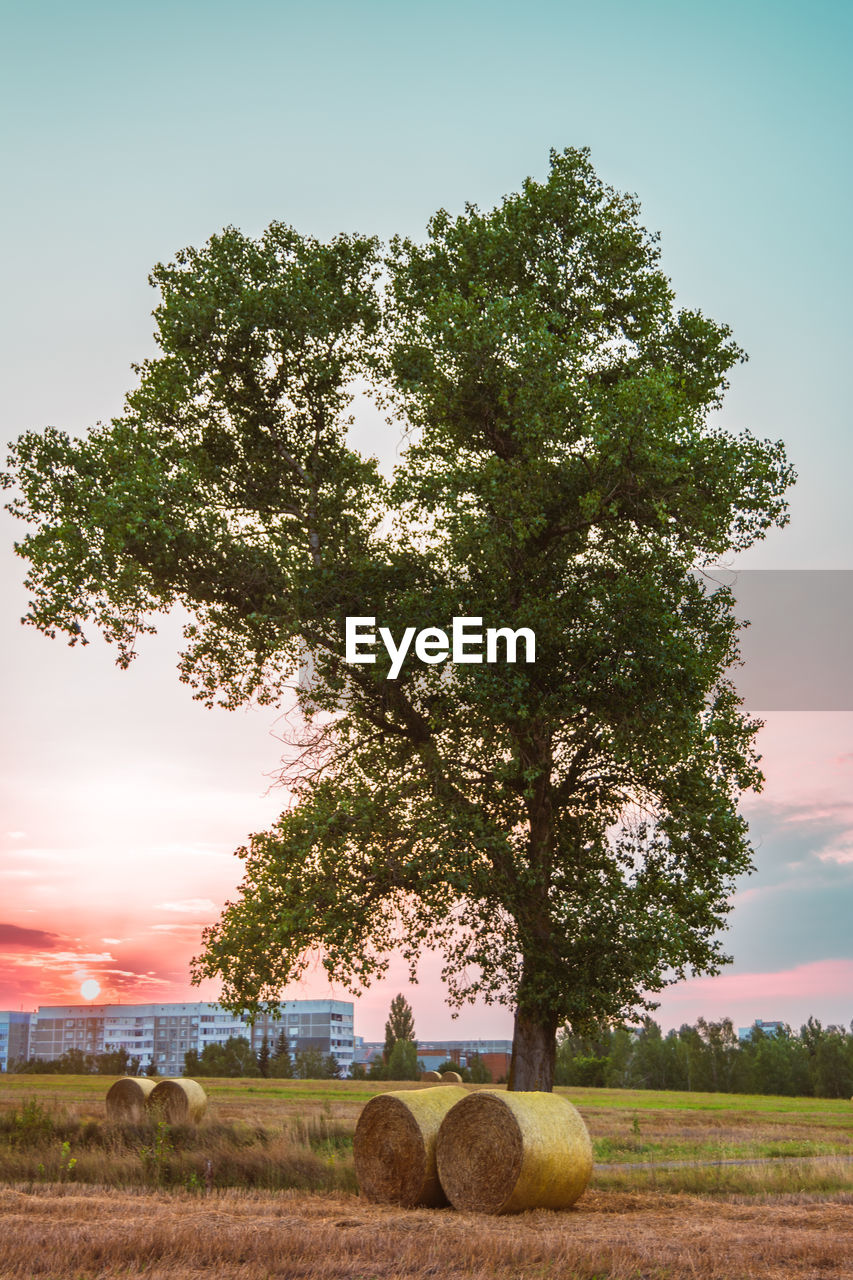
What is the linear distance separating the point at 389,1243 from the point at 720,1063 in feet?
293

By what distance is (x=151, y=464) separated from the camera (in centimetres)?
1945

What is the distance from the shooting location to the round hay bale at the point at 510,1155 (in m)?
14.3

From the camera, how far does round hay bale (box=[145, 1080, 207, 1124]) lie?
84.2 feet

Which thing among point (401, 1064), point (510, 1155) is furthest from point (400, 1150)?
point (401, 1064)

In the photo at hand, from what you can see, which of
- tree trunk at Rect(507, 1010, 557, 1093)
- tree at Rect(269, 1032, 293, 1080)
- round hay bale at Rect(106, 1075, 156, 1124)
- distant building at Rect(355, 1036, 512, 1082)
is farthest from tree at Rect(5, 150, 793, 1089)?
distant building at Rect(355, 1036, 512, 1082)

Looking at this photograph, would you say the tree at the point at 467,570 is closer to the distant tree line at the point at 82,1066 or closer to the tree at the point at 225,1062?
the distant tree line at the point at 82,1066

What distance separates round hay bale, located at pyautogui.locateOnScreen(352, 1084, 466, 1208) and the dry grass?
1.69 metres

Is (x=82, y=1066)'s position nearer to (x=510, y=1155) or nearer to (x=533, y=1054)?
(x=533, y=1054)

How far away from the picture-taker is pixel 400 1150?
51.4 feet

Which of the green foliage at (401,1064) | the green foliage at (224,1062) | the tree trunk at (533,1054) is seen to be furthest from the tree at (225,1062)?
the tree trunk at (533,1054)

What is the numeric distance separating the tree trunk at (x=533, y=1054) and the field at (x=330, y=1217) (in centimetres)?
176

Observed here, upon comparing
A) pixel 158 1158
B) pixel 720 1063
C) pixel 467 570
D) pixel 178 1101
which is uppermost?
pixel 467 570

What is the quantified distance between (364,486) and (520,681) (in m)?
6.36

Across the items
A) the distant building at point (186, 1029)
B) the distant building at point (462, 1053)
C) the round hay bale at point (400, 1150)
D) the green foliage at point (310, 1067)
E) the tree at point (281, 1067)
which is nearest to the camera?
the round hay bale at point (400, 1150)
